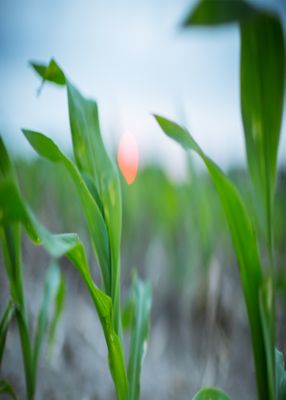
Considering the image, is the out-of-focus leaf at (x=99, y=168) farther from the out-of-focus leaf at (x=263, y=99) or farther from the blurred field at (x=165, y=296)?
the blurred field at (x=165, y=296)

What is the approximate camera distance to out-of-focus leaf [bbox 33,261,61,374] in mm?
485

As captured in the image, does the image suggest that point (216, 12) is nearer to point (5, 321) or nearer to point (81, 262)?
point (81, 262)

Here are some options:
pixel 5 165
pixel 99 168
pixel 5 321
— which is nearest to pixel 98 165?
pixel 99 168

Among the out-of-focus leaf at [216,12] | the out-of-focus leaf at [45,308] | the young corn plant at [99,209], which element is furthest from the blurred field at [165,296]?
the out-of-focus leaf at [216,12]

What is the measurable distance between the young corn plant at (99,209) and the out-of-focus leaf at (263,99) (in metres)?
0.16

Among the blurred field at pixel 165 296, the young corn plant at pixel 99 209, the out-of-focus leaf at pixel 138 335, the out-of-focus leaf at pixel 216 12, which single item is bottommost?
the blurred field at pixel 165 296

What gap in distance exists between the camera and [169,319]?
3.92 feet

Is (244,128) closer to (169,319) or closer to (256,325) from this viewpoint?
(256,325)

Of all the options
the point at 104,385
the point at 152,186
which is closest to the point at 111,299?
the point at 104,385

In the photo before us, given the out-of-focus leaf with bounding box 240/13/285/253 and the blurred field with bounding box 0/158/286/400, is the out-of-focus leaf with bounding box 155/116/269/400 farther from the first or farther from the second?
the blurred field with bounding box 0/158/286/400

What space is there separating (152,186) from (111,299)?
4.35 feet

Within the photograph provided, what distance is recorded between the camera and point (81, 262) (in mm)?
349

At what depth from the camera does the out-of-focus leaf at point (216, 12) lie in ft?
0.76

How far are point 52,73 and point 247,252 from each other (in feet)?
0.98
